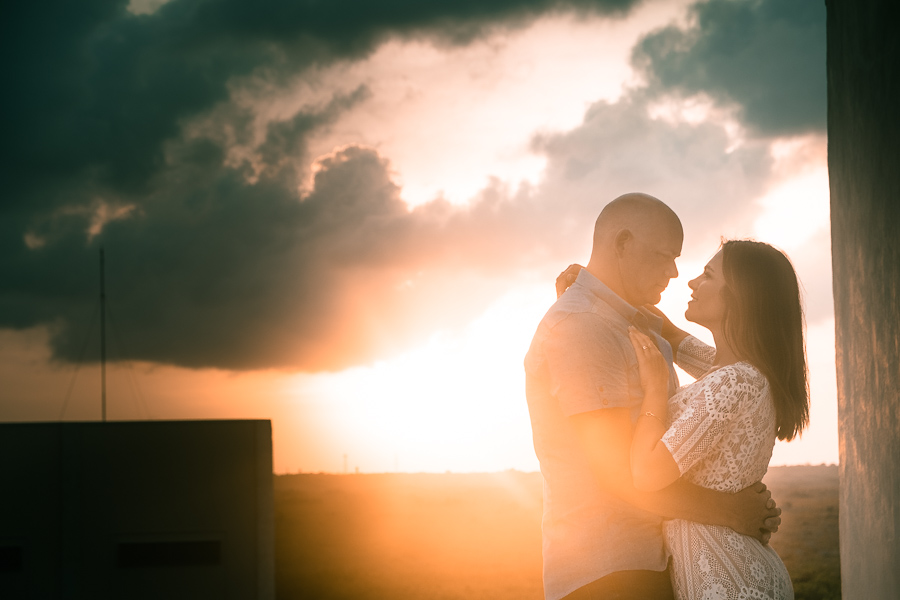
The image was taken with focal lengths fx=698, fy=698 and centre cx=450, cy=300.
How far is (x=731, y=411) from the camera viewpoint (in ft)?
8.30

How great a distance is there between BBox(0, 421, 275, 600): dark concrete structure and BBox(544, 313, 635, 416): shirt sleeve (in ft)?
38.9

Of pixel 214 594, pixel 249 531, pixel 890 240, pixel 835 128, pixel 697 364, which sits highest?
pixel 835 128

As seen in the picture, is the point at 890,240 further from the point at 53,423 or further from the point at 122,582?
the point at 53,423

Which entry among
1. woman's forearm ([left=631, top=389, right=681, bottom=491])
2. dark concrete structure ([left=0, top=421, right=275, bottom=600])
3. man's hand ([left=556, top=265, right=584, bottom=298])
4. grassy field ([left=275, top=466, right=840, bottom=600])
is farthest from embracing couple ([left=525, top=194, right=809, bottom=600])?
grassy field ([left=275, top=466, right=840, bottom=600])

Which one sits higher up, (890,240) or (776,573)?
(890,240)

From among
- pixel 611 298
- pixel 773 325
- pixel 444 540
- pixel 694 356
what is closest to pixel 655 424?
pixel 611 298

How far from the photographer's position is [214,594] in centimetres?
1288

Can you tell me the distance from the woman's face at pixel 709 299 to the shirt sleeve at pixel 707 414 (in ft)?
1.00

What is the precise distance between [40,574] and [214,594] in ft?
11.7

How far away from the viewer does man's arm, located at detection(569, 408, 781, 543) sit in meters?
2.42

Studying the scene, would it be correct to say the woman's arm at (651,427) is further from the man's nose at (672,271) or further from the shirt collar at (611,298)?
the man's nose at (672,271)

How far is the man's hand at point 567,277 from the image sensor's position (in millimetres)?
3030

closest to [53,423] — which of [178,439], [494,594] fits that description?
[178,439]

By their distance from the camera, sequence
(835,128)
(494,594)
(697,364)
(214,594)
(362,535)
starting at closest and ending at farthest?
(697,364) < (835,128) < (214,594) < (494,594) < (362,535)
